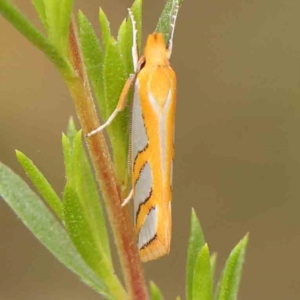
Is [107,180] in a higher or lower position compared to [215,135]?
lower

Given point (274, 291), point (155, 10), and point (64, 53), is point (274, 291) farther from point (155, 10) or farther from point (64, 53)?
point (64, 53)

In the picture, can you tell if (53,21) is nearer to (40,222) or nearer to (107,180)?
(107,180)

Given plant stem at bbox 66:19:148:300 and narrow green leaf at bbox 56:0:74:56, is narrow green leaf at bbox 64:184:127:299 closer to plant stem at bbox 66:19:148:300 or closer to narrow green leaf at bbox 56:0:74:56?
plant stem at bbox 66:19:148:300

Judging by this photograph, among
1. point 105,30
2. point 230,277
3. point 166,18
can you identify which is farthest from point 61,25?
point 230,277

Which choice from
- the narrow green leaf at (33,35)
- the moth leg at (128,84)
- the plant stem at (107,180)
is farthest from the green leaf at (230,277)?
the narrow green leaf at (33,35)

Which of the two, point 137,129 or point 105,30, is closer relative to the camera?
point 105,30

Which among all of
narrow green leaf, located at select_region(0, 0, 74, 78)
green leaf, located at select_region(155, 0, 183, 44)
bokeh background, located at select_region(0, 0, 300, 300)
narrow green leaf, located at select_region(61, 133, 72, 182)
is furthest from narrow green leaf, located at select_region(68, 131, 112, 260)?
bokeh background, located at select_region(0, 0, 300, 300)
